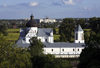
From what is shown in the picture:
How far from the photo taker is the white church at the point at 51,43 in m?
58.2

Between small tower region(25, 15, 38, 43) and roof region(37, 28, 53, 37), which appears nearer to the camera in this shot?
small tower region(25, 15, 38, 43)

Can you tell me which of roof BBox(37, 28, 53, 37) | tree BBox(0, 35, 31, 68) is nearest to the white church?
roof BBox(37, 28, 53, 37)

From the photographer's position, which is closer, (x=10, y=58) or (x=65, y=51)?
(x=10, y=58)

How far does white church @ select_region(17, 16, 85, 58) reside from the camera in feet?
191

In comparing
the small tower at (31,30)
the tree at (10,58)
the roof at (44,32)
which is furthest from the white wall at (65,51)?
the tree at (10,58)

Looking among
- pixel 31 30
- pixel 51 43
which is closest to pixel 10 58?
pixel 51 43

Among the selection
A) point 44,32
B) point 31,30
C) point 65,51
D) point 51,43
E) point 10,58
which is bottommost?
point 65,51

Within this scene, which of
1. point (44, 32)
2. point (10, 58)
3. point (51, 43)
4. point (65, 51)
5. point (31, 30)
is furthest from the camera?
point (44, 32)

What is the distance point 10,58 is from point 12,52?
3.39ft

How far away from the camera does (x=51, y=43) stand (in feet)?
194

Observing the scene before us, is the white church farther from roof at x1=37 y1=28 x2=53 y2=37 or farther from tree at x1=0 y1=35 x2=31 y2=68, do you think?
tree at x1=0 y1=35 x2=31 y2=68

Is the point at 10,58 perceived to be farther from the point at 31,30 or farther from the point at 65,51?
the point at 31,30

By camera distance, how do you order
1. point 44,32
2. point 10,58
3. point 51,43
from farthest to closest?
point 44,32 → point 51,43 → point 10,58

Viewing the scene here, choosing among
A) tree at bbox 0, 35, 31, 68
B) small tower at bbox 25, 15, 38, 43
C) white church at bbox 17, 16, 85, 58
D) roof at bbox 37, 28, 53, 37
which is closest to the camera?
tree at bbox 0, 35, 31, 68
